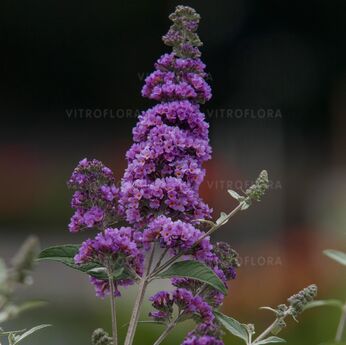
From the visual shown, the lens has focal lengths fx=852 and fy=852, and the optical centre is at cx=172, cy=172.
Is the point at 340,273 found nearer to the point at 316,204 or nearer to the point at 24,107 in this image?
the point at 316,204

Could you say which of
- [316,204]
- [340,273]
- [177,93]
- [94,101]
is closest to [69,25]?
[94,101]

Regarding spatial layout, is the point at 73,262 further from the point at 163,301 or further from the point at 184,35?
the point at 184,35

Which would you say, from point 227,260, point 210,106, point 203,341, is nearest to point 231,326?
point 227,260

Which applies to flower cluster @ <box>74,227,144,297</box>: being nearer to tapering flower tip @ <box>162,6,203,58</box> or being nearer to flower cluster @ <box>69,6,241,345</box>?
flower cluster @ <box>69,6,241,345</box>

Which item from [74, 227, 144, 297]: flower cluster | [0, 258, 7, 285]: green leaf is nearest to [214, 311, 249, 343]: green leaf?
[74, 227, 144, 297]: flower cluster

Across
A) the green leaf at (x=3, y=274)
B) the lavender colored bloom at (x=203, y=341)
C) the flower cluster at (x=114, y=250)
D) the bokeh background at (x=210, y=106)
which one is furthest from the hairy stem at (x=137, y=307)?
the bokeh background at (x=210, y=106)
